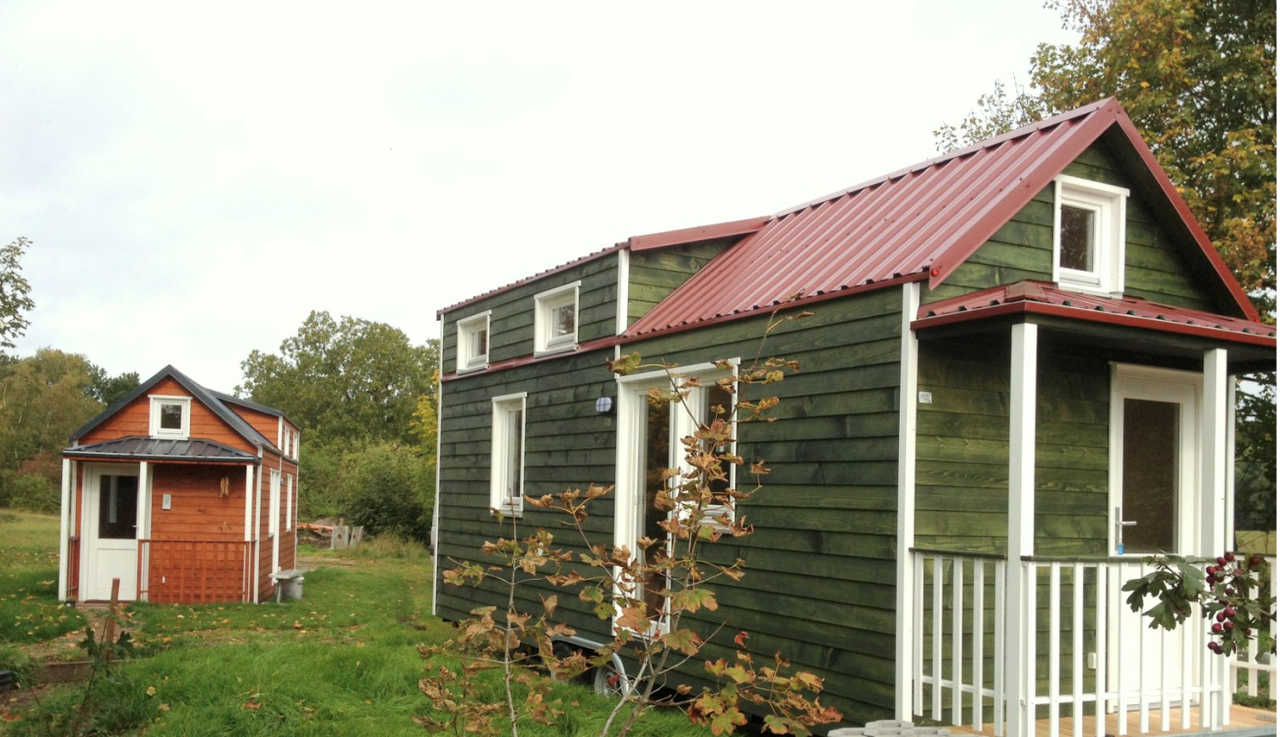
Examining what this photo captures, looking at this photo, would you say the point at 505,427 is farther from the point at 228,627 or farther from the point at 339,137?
the point at 339,137

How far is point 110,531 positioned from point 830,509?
48.7 ft

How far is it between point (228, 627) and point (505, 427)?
518 cm

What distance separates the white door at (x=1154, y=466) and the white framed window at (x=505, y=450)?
6256 mm

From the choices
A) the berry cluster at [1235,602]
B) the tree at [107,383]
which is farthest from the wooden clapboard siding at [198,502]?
the tree at [107,383]

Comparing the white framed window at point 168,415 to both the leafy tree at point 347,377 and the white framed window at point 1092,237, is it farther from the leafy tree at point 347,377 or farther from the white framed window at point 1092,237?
the leafy tree at point 347,377

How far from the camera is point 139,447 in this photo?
1766 centimetres

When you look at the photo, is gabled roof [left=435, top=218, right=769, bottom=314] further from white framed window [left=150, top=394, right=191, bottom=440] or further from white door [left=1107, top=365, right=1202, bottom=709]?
white framed window [left=150, top=394, right=191, bottom=440]

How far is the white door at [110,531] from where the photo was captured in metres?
17.8

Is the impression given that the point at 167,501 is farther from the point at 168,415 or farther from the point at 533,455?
the point at 533,455

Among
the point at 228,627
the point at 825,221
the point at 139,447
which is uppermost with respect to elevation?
the point at 825,221

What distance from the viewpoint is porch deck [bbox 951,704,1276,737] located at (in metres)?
6.32

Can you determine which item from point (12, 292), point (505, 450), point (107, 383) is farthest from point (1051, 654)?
point (107, 383)

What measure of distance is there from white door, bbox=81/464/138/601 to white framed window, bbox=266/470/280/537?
242 cm

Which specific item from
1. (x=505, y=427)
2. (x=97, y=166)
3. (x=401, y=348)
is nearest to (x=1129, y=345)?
(x=505, y=427)
